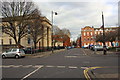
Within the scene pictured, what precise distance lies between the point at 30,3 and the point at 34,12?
75.3 inches

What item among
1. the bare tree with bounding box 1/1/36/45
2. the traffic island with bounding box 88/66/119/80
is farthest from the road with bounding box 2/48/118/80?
the bare tree with bounding box 1/1/36/45

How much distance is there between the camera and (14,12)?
30.4 m

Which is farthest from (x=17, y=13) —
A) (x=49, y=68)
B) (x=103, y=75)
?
(x=103, y=75)

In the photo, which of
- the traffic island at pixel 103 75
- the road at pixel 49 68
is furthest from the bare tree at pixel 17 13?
the traffic island at pixel 103 75

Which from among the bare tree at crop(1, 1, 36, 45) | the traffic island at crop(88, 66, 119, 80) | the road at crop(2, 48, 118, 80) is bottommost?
the road at crop(2, 48, 118, 80)

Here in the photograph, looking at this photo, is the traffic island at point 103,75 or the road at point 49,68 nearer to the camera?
the traffic island at point 103,75

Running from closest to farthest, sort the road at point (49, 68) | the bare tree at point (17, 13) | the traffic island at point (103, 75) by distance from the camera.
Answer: the traffic island at point (103, 75), the road at point (49, 68), the bare tree at point (17, 13)

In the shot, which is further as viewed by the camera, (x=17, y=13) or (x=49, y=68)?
(x=17, y=13)

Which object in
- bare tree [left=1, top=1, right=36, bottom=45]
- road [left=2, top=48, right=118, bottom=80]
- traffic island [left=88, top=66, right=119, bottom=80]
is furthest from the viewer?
bare tree [left=1, top=1, right=36, bottom=45]

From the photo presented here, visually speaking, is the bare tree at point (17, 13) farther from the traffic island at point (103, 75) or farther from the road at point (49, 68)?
the traffic island at point (103, 75)

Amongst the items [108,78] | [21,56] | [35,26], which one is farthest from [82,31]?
[108,78]

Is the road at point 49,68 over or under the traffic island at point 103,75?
under

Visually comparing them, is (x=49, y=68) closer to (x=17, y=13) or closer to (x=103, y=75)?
(x=103, y=75)

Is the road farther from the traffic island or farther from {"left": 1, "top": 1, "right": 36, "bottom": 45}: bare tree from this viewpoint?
{"left": 1, "top": 1, "right": 36, "bottom": 45}: bare tree
